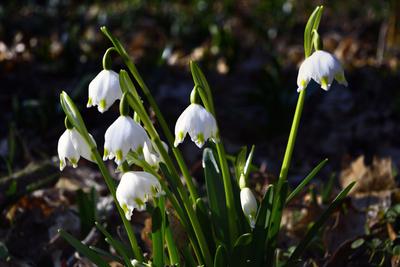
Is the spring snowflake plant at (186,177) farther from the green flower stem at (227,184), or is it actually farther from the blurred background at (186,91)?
the blurred background at (186,91)

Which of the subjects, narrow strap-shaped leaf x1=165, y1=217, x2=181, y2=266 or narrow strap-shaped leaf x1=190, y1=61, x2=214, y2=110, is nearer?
narrow strap-shaped leaf x1=190, y1=61, x2=214, y2=110

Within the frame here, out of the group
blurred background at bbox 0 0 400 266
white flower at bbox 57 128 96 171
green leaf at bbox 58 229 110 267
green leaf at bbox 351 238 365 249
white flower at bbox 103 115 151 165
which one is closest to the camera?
white flower at bbox 103 115 151 165

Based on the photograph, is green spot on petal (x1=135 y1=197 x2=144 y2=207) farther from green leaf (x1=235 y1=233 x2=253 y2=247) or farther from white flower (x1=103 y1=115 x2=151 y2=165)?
green leaf (x1=235 y1=233 x2=253 y2=247)

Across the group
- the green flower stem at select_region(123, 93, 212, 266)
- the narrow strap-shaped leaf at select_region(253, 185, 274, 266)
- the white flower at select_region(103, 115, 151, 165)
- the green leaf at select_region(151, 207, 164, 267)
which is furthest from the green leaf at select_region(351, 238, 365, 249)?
the white flower at select_region(103, 115, 151, 165)

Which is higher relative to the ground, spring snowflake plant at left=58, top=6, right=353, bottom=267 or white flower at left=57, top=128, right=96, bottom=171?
white flower at left=57, top=128, right=96, bottom=171

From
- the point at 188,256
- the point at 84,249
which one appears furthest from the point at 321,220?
the point at 84,249

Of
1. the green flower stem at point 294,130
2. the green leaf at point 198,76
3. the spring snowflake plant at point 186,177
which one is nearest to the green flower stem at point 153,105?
the spring snowflake plant at point 186,177
